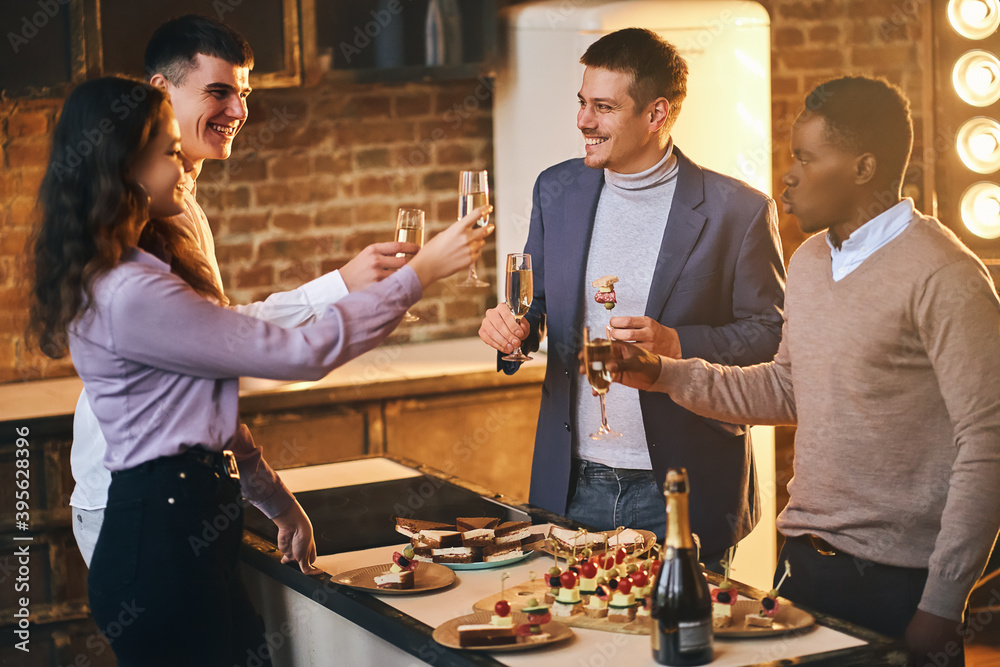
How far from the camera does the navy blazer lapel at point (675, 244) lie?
240 centimetres

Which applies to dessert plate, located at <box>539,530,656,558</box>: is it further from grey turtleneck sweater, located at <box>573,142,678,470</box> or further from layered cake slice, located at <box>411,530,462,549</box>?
grey turtleneck sweater, located at <box>573,142,678,470</box>

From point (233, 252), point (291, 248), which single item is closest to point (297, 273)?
point (291, 248)

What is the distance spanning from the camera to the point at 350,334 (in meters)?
1.61

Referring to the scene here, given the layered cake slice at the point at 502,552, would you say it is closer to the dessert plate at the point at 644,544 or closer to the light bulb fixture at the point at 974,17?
the dessert plate at the point at 644,544

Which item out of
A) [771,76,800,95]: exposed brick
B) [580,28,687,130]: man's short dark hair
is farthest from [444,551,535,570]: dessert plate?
[771,76,800,95]: exposed brick

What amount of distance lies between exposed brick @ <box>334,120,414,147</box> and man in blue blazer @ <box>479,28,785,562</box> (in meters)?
1.57

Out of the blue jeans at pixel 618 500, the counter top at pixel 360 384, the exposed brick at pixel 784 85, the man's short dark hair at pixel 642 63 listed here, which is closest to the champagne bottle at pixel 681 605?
the blue jeans at pixel 618 500

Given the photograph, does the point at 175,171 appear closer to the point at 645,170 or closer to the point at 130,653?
the point at 130,653

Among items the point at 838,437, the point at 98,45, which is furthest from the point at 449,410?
the point at 838,437

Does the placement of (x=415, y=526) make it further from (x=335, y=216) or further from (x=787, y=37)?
(x=787, y=37)

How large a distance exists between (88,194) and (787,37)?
3.29 metres

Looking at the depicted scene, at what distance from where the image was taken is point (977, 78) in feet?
11.2

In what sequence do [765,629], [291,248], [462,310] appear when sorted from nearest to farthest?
[765,629] < [291,248] < [462,310]

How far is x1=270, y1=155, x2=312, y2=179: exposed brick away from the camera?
3.80m
